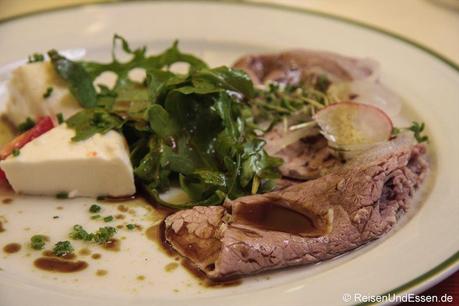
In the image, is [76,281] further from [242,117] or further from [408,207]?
[408,207]

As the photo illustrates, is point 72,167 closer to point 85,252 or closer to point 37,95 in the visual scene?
point 85,252

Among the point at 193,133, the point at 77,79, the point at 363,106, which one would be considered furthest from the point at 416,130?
the point at 77,79

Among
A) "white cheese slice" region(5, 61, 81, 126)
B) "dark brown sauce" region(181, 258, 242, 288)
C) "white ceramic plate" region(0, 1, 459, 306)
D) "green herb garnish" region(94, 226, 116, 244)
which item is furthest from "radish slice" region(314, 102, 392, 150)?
"white cheese slice" region(5, 61, 81, 126)

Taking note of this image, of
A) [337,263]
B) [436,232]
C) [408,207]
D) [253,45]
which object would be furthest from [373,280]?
[253,45]

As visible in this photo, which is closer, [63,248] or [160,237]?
[63,248]

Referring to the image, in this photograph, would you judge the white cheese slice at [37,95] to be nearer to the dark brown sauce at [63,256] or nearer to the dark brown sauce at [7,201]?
the dark brown sauce at [7,201]

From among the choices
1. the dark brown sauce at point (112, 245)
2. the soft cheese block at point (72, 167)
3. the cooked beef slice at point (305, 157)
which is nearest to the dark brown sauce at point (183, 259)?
the dark brown sauce at point (112, 245)

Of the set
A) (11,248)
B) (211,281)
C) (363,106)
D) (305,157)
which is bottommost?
(11,248)
